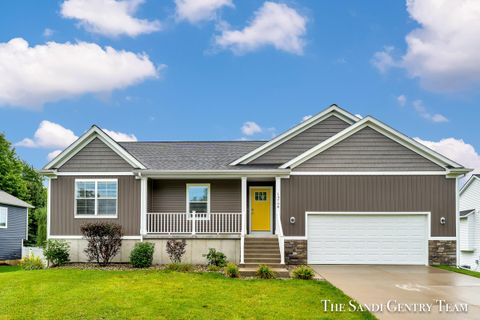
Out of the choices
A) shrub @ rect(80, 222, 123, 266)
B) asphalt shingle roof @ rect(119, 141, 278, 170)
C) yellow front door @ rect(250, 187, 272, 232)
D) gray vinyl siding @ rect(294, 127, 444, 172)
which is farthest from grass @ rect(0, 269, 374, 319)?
gray vinyl siding @ rect(294, 127, 444, 172)

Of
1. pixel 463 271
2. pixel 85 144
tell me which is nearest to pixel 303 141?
pixel 463 271

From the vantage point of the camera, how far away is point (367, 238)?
Answer: 55.3 ft

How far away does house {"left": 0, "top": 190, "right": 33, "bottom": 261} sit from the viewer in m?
28.2

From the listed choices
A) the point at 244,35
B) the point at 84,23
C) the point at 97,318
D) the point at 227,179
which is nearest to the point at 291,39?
the point at 244,35

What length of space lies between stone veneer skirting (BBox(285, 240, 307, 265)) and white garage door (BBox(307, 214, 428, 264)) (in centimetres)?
28

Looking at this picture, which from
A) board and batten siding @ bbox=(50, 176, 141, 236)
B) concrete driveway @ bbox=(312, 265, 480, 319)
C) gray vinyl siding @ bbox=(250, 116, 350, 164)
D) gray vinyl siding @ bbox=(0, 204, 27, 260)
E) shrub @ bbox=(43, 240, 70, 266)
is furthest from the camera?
gray vinyl siding @ bbox=(0, 204, 27, 260)

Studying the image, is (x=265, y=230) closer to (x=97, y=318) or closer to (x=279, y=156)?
(x=279, y=156)

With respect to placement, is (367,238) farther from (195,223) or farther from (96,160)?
(96,160)

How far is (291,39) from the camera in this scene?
1870 centimetres

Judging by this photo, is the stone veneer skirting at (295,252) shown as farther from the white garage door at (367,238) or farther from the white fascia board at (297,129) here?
the white fascia board at (297,129)

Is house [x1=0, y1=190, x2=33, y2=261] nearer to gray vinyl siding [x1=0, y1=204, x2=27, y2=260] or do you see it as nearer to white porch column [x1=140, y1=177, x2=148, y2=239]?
gray vinyl siding [x1=0, y1=204, x2=27, y2=260]

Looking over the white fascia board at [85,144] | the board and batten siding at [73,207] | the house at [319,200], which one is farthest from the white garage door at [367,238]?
the white fascia board at [85,144]

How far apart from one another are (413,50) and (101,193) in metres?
13.9

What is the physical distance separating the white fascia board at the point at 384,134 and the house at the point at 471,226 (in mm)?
14159
